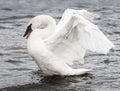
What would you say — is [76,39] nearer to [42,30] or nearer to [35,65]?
[42,30]

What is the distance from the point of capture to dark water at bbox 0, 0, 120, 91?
32.7 feet

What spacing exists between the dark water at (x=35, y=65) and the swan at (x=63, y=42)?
32cm

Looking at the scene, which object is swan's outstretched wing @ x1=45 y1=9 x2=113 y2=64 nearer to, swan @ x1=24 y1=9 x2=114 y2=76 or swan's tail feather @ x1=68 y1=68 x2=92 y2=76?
swan @ x1=24 y1=9 x2=114 y2=76

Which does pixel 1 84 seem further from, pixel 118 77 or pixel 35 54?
pixel 118 77

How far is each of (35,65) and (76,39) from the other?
1758 millimetres

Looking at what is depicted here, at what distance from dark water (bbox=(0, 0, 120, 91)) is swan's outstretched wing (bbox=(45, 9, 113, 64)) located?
23.4 inches

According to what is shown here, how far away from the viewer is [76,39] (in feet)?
33.4

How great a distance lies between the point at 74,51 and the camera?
10461 mm

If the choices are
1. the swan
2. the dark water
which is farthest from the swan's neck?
the dark water

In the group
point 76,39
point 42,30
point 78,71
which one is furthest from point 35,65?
point 76,39

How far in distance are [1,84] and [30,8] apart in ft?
32.4

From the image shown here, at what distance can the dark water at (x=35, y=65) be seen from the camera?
9969mm

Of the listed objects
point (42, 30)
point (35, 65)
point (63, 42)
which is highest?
point (42, 30)

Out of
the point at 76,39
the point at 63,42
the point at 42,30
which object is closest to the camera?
the point at 76,39
